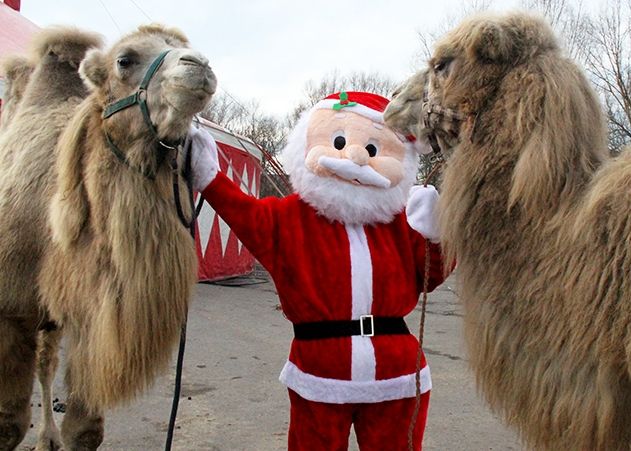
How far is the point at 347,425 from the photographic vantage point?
251 centimetres

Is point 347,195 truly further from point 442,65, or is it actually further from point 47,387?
point 47,387

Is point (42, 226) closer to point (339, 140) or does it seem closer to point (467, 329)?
point (339, 140)

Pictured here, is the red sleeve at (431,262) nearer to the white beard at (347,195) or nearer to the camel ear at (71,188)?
the white beard at (347,195)

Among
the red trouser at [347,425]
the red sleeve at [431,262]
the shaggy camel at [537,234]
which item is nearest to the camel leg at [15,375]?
the red trouser at [347,425]

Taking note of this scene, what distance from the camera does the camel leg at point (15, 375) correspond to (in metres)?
2.93

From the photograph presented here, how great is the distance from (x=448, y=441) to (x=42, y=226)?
2807 mm

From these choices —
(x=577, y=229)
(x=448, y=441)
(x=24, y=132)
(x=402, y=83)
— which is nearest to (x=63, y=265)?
(x=24, y=132)

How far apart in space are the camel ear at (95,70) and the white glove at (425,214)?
146cm

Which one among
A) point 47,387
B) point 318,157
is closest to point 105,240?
point 318,157

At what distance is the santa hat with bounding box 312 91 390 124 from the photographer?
270 cm

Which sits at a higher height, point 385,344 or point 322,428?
point 385,344

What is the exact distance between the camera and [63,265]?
8.87 ft

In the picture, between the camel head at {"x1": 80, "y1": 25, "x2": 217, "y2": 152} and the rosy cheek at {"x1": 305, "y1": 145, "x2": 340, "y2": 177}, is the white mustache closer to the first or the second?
the rosy cheek at {"x1": 305, "y1": 145, "x2": 340, "y2": 177}

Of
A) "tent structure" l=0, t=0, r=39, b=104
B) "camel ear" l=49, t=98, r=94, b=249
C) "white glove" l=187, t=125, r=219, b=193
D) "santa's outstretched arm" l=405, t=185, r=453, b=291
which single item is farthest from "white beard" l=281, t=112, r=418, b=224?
"tent structure" l=0, t=0, r=39, b=104
